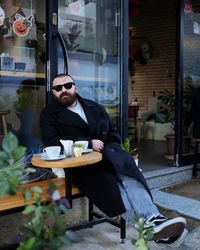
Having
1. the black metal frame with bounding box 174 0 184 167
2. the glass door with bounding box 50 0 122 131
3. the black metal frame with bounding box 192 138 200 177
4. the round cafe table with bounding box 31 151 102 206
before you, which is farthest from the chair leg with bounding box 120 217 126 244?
the black metal frame with bounding box 192 138 200 177

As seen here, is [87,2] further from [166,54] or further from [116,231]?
[166,54]

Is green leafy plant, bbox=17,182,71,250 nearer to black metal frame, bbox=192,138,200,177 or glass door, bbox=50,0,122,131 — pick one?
glass door, bbox=50,0,122,131

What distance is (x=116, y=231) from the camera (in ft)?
9.21

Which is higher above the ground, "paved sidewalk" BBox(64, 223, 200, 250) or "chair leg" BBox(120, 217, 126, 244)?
"chair leg" BBox(120, 217, 126, 244)

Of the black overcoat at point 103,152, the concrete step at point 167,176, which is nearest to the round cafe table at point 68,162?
the black overcoat at point 103,152

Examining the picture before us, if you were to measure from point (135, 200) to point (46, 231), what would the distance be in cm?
138

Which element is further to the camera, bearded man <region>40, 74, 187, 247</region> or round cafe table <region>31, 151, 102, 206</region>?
bearded man <region>40, 74, 187, 247</region>

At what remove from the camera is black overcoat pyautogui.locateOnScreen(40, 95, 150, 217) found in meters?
2.19

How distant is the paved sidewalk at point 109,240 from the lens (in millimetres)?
2490

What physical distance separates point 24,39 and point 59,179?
128cm

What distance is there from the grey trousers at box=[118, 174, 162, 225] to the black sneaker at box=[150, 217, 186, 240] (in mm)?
59

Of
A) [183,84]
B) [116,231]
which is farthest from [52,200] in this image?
[183,84]

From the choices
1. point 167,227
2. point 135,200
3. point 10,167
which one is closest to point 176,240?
point 167,227

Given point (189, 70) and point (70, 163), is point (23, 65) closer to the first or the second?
point (70, 163)
